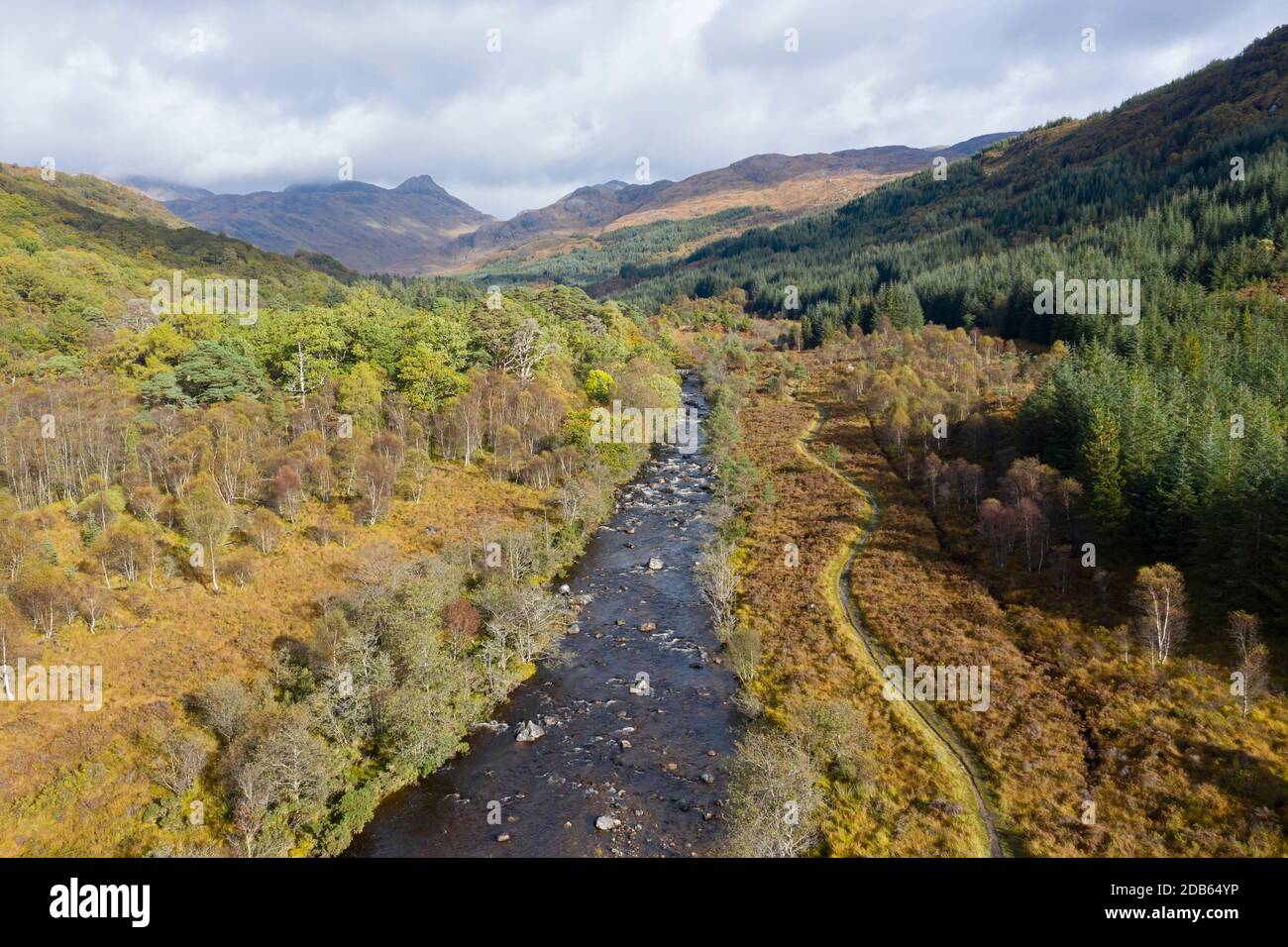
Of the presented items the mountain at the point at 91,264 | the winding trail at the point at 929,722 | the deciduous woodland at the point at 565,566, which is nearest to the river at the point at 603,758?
the deciduous woodland at the point at 565,566

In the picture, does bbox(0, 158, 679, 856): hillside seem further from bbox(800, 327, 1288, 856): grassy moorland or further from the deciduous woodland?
bbox(800, 327, 1288, 856): grassy moorland

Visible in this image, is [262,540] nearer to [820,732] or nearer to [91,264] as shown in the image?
[820,732]

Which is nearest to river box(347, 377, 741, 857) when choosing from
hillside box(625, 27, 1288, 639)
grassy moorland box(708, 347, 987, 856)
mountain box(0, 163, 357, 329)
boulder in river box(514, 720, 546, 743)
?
boulder in river box(514, 720, 546, 743)

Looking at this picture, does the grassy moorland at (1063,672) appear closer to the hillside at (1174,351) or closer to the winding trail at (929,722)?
the winding trail at (929,722)

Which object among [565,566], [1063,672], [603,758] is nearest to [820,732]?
[603,758]

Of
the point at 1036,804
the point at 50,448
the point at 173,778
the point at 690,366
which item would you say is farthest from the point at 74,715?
the point at 690,366
